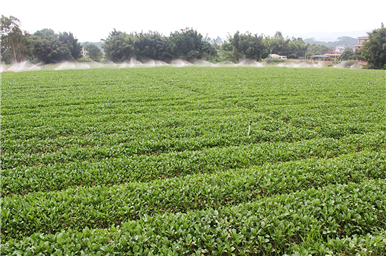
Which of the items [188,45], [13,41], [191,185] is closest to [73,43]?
[13,41]

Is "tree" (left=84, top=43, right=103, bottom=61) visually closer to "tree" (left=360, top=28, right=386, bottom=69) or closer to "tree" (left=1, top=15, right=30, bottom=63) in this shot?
"tree" (left=1, top=15, right=30, bottom=63)

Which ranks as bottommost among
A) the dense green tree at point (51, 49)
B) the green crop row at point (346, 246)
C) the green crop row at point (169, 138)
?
the green crop row at point (346, 246)

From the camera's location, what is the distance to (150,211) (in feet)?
16.5

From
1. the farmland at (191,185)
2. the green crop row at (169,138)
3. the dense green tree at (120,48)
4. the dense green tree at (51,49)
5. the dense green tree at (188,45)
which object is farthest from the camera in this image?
the dense green tree at (188,45)

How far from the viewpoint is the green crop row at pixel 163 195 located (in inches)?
185

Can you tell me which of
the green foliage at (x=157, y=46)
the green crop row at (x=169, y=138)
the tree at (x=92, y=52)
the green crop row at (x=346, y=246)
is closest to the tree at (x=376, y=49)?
the green foliage at (x=157, y=46)

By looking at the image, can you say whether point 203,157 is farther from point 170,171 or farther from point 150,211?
point 150,211

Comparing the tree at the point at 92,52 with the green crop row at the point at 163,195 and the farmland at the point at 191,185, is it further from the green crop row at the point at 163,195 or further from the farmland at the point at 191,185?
the green crop row at the point at 163,195

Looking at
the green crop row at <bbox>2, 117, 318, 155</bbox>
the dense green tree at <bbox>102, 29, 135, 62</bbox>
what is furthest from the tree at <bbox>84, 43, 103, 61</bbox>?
the green crop row at <bbox>2, 117, 318, 155</bbox>

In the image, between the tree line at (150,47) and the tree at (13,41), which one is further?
the tree line at (150,47)

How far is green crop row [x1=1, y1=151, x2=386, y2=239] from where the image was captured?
15.4ft

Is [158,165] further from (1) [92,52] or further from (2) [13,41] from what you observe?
(1) [92,52]

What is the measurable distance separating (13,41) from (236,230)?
70471 mm

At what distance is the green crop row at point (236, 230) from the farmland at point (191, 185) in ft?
0.07
